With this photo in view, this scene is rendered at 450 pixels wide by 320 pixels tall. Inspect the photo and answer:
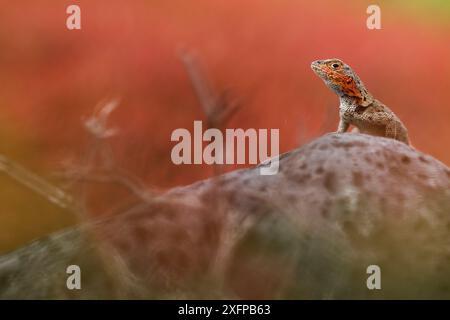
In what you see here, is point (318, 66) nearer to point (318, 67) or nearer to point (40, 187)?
point (318, 67)

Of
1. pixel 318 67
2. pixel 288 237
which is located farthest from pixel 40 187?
pixel 318 67

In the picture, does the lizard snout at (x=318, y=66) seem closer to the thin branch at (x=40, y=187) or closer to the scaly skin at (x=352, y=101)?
the scaly skin at (x=352, y=101)

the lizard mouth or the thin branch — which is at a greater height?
the lizard mouth

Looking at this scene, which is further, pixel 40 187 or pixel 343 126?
pixel 343 126

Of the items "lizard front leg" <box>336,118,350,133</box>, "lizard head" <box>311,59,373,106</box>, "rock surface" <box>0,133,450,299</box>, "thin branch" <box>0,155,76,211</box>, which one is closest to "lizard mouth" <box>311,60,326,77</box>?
"lizard head" <box>311,59,373,106</box>

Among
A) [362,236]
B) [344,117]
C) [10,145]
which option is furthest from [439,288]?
[10,145]

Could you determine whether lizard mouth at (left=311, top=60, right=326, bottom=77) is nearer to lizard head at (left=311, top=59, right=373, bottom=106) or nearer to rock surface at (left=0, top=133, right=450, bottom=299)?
lizard head at (left=311, top=59, right=373, bottom=106)
